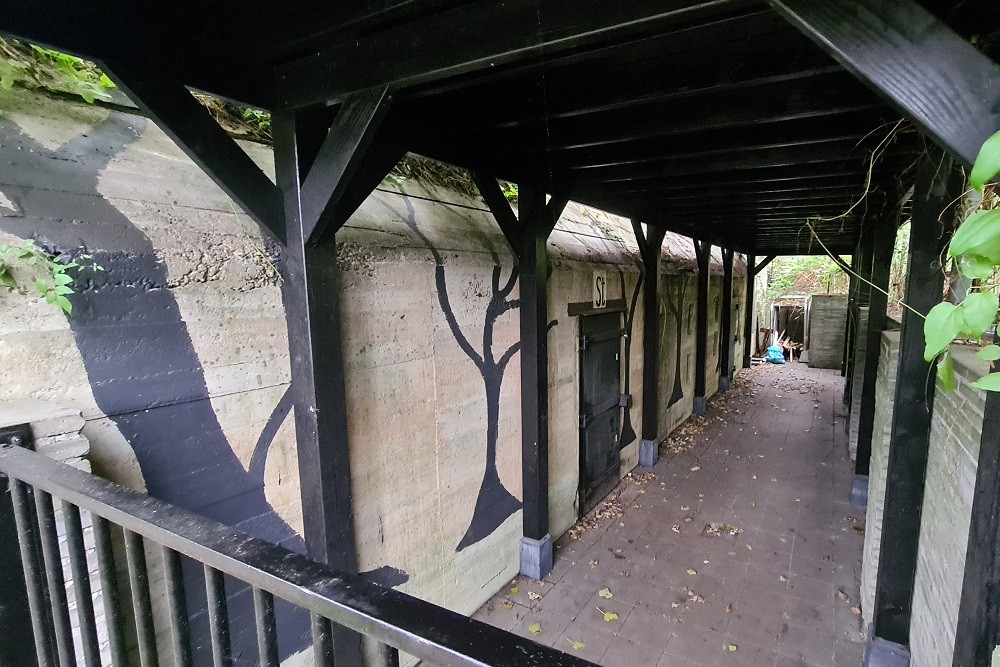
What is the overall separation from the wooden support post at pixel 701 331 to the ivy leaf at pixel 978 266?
277 inches

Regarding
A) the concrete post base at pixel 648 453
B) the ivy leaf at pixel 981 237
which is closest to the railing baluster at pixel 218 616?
the ivy leaf at pixel 981 237

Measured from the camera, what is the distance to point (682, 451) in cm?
661

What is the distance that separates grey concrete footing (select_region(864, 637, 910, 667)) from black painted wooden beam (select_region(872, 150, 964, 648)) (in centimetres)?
3

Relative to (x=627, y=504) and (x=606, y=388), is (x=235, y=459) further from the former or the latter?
(x=627, y=504)

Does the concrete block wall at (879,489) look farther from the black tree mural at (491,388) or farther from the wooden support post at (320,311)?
the wooden support post at (320,311)

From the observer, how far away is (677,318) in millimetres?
7125

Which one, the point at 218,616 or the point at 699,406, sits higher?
the point at 218,616

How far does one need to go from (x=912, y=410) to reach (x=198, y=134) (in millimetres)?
3345

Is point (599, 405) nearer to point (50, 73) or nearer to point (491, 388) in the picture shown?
point (491, 388)

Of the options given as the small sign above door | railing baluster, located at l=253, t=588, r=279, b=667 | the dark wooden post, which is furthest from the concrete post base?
railing baluster, located at l=253, t=588, r=279, b=667

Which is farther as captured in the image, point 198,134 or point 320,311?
point 320,311

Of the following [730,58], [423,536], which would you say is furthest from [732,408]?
[730,58]

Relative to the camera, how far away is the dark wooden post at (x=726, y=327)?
9508 millimetres

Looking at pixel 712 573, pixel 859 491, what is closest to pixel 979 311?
pixel 712 573
